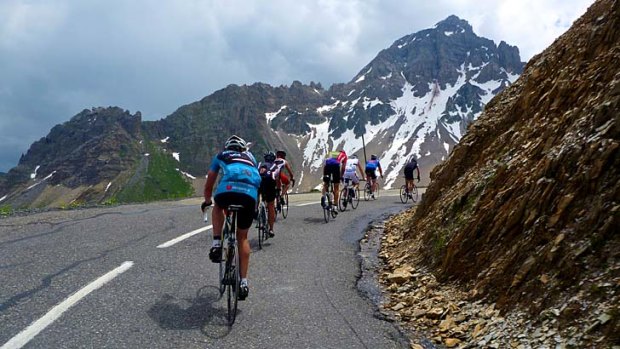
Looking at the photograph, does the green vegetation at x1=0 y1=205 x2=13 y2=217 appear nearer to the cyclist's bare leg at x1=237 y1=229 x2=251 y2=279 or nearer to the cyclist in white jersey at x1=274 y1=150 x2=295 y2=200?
the cyclist in white jersey at x1=274 y1=150 x2=295 y2=200

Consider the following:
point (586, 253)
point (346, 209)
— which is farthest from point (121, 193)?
point (586, 253)

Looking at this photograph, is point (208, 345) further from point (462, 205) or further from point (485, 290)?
point (462, 205)

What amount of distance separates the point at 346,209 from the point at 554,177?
1198 cm

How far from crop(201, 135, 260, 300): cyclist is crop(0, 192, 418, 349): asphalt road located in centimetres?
70

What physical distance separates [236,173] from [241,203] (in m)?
0.41

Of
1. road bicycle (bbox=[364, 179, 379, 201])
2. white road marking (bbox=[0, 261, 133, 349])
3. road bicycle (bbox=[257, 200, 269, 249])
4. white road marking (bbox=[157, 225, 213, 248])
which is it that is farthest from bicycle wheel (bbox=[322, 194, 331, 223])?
road bicycle (bbox=[364, 179, 379, 201])

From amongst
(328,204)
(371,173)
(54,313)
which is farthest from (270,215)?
(371,173)

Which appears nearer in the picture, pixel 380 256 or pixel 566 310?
pixel 566 310

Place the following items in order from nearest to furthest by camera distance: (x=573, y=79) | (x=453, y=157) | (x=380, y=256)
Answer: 1. (x=573, y=79)
2. (x=380, y=256)
3. (x=453, y=157)

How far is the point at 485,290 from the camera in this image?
5324 mm

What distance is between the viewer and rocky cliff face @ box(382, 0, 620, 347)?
13.6 feet

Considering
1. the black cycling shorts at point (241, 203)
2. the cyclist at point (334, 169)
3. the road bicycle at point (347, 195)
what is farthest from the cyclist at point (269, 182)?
the road bicycle at point (347, 195)

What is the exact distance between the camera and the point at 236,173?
5.82 m

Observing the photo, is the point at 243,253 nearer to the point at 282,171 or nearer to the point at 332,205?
the point at 282,171
